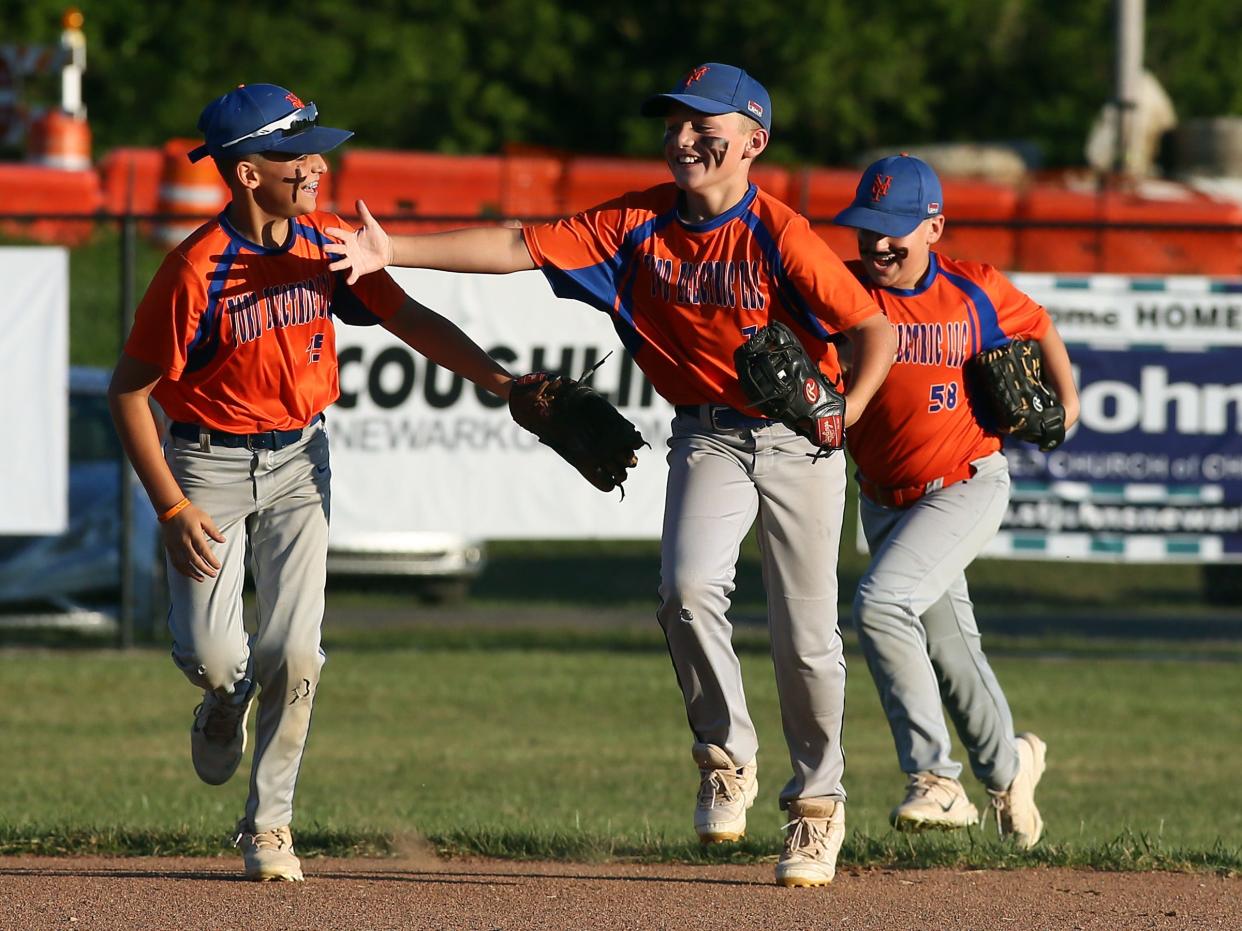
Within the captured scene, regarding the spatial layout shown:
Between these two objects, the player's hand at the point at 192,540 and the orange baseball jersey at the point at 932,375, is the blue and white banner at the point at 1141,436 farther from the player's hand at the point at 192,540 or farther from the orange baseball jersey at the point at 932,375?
the player's hand at the point at 192,540

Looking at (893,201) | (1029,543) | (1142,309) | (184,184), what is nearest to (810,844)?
(893,201)

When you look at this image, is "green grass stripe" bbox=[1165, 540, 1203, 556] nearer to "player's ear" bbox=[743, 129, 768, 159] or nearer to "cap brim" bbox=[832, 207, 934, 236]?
"cap brim" bbox=[832, 207, 934, 236]

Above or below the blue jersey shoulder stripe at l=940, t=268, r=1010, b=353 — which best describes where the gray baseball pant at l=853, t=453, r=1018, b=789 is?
below

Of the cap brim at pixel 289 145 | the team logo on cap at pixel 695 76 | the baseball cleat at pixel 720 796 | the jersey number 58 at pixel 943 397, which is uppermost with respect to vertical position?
the team logo on cap at pixel 695 76

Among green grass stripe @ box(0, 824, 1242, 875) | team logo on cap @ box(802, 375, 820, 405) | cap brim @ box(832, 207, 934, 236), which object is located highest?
cap brim @ box(832, 207, 934, 236)

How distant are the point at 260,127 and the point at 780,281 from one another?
1.47m

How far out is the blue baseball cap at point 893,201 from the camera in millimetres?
6328

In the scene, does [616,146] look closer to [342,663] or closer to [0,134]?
[0,134]

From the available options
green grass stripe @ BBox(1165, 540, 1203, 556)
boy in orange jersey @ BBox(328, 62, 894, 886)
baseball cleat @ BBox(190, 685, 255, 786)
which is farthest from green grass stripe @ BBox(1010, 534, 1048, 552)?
baseball cleat @ BBox(190, 685, 255, 786)

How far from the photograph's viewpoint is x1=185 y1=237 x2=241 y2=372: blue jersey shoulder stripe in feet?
18.0

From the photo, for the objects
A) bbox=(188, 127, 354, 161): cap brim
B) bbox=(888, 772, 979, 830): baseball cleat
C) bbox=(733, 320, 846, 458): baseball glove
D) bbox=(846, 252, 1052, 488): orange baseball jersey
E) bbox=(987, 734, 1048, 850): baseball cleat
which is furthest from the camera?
bbox=(987, 734, 1048, 850): baseball cleat

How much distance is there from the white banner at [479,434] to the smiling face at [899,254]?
4.69 metres

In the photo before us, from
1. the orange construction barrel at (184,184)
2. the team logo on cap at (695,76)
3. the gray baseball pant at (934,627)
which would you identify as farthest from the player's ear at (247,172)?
the orange construction barrel at (184,184)

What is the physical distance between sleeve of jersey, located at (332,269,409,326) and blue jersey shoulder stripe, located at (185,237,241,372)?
14.3 inches
